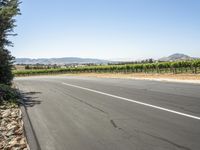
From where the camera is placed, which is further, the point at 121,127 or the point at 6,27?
the point at 6,27

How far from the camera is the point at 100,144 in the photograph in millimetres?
7289

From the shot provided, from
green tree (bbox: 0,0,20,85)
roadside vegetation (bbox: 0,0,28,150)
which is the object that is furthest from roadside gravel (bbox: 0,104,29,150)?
green tree (bbox: 0,0,20,85)

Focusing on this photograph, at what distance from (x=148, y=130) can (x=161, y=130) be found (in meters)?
0.32

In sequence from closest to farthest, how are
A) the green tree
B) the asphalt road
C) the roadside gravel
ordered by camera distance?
the asphalt road, the roadside gravel, the green tree

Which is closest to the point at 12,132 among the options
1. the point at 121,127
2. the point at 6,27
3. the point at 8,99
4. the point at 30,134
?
the point at 30,134

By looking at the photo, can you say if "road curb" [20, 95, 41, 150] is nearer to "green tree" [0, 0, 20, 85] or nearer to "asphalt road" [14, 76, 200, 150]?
"asphalt road" [14, 76, 200, 150]

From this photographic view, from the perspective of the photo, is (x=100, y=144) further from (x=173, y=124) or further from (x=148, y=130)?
(x=173, y=124)

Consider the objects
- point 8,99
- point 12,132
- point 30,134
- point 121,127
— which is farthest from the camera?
point 8,99

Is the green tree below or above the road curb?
above

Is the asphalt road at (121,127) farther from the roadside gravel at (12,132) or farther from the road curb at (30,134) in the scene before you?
the roadside gravel at (12,132)

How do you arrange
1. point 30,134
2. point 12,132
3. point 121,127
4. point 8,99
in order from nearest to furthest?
1. point 30,134
2. point 121,127
3. point 12,132
4. point 8,99

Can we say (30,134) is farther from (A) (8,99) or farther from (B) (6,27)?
(B) (6,27)

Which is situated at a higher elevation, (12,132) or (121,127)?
(121,127)

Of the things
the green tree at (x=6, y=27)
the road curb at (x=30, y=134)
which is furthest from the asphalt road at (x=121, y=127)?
the green tree at (x=6, y=27)
